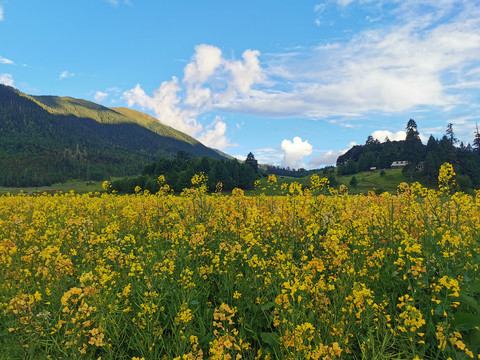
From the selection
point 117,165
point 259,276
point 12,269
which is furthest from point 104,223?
point 117,165

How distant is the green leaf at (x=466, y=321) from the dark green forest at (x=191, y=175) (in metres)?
65.5

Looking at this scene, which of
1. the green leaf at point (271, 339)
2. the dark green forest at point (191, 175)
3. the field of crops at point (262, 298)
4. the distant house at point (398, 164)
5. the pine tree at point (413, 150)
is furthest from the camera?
the distant house at point (398, 164)

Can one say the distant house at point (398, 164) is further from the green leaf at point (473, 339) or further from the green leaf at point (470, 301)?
the green leaf at point (473, 339)

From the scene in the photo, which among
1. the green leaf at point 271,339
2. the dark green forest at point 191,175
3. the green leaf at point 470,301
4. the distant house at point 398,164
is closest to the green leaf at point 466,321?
the green leaf at point 470,301

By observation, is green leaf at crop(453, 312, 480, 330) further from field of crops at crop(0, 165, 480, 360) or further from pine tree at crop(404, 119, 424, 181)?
pine tree at crop(404, 119, 424, 181)

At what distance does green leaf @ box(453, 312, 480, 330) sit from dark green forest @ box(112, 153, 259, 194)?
215ft

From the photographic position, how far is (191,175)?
238 feet

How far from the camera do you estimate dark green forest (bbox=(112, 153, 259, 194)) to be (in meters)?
71.4

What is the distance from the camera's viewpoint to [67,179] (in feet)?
513

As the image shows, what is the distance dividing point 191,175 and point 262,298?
70445 mm

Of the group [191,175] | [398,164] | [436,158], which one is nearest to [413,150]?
[436,158]

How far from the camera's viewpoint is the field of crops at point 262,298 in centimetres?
311

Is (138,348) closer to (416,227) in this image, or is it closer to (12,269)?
(12,269)

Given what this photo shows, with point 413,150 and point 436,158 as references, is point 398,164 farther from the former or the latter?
point 436,158
